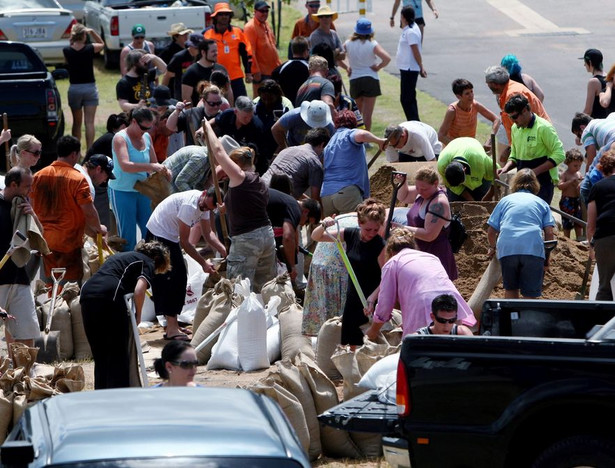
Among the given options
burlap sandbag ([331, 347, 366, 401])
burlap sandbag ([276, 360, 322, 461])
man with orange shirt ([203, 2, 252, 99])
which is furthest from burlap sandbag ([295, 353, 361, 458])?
man with orange shirt ([203, 2, 252, 99])

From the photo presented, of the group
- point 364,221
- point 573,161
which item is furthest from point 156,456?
point 573,161

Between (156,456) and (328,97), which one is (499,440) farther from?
(328,97)

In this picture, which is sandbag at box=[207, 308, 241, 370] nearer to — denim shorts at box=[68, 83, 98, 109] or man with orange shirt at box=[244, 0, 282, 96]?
denim shorts at box=[68, 83, 98, 109]

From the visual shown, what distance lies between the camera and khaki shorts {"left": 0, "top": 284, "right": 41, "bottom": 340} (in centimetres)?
922

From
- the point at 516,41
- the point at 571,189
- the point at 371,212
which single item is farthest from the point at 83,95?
the point at 516,41

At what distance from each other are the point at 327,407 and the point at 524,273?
2629 millimetres

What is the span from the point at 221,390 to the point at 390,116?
48.5 ft

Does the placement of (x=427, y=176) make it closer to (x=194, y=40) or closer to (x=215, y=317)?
(x=215, y=317)

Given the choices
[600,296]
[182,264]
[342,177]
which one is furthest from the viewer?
[342,177]

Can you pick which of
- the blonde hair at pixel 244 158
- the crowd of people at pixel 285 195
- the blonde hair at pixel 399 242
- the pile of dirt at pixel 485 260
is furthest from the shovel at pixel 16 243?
the pile of dirt at pixel 485 260

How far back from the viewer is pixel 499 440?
595cm

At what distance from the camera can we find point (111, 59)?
2383 centimetres

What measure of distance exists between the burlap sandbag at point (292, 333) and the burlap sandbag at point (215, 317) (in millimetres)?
425

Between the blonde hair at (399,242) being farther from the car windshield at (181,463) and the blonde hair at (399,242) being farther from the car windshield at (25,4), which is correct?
the car windshield at (25,4)
